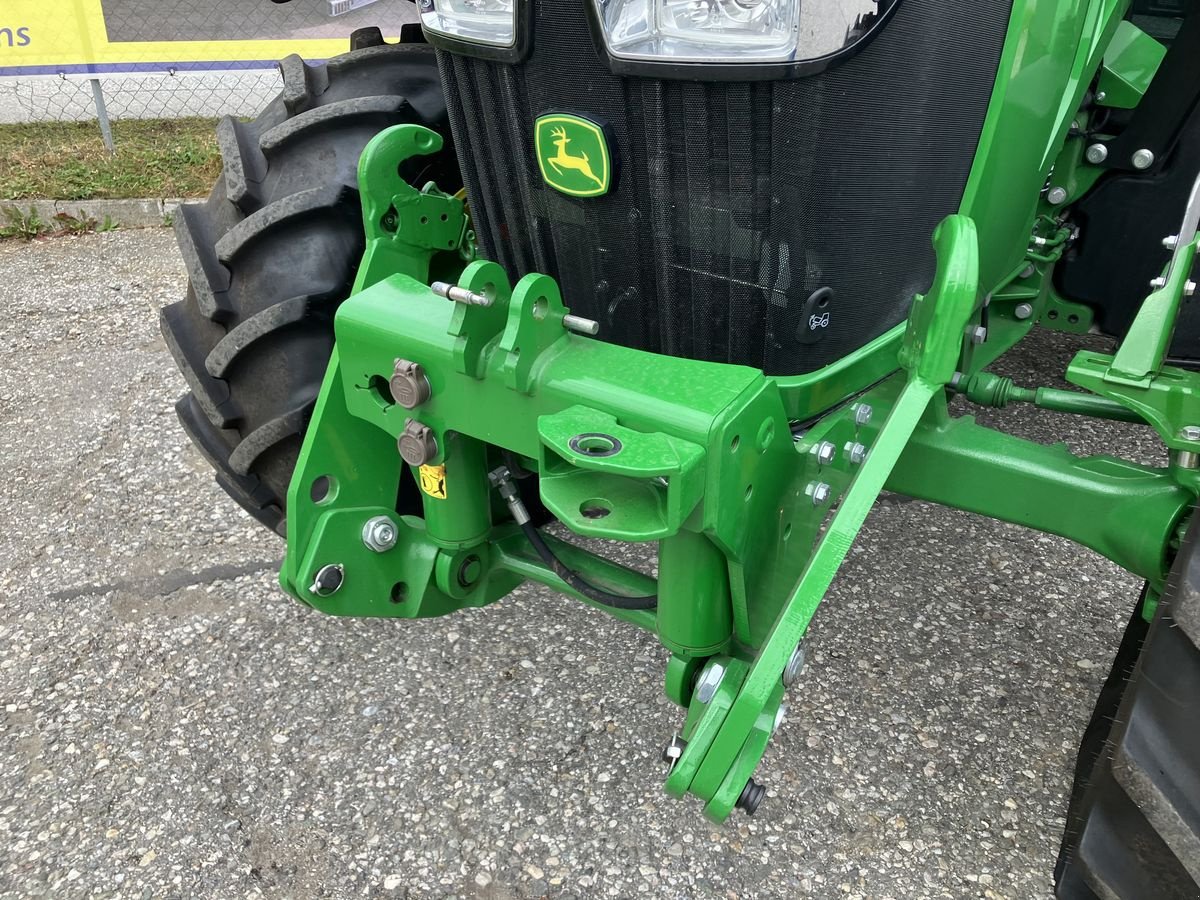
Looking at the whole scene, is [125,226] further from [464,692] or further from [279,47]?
[464,692]

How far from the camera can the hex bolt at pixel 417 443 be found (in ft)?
5.21

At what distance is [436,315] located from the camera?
5.08 ft

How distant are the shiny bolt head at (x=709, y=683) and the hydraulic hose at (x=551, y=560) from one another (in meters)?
0.26

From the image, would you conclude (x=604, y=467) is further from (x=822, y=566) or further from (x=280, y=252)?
(x=280, y=252)

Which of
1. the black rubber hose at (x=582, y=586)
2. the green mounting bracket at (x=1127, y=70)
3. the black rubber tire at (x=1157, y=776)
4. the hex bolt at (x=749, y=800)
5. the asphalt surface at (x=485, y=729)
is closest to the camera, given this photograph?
the black rubber tire at (x=1157, y=776)

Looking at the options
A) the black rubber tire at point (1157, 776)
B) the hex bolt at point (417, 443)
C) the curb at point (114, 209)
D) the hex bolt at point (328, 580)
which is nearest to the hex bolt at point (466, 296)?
the hex bolt at point (417, 443)

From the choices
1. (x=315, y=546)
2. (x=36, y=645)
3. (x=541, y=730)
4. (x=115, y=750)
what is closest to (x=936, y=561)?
(x=541, y=730)

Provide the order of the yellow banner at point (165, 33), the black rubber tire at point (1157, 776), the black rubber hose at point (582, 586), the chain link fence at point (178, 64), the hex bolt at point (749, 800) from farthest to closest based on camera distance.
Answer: the chain link fence at point (178, 64)
the yellow banner at point (165, 33)
the black rubber hose at point (582, 586)
the hex bolt at point (749, 800)
the black rubber tire at point (1157, 776)

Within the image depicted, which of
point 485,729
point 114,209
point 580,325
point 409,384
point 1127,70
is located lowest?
point 114,209

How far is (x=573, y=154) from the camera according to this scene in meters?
1.54

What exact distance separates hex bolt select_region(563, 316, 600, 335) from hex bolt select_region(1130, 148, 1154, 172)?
156 cm

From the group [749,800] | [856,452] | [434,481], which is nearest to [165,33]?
[434,481]

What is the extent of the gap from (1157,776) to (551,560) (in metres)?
0.97

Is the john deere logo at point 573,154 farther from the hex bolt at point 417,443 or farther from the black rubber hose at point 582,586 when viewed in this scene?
the black rubber hose at point 582,586
